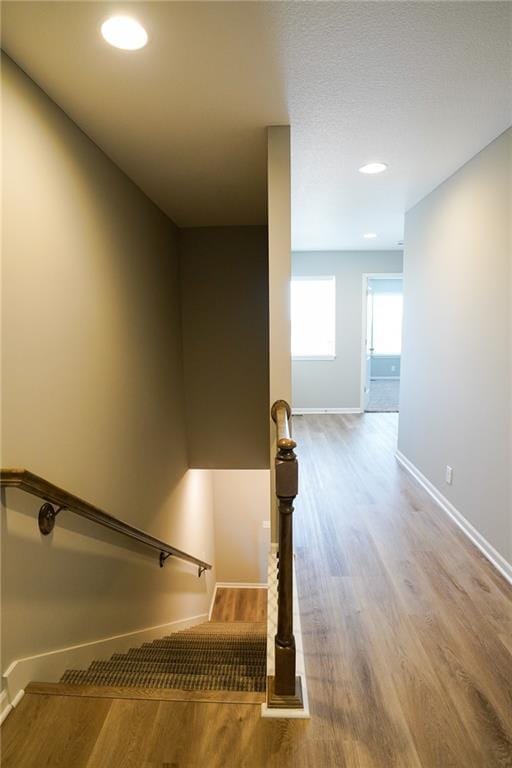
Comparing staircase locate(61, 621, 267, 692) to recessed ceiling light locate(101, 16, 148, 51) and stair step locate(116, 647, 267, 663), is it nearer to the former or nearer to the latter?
stair step locate(116, 647, 267, 663)

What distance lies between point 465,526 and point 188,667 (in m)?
1.92

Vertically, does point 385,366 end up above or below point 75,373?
below

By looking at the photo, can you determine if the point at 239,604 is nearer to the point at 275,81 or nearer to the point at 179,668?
the point at 179,668

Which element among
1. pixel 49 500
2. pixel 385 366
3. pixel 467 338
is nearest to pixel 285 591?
pixel 49 500

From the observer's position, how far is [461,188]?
294 cm

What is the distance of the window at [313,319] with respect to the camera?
6.52 metres

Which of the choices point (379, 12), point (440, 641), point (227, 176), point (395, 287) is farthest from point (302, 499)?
point (395, 287)

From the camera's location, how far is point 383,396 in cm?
816

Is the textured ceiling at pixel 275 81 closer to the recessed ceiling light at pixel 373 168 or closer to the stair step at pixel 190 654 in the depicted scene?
the recessed ceiling light at pixel 373 168

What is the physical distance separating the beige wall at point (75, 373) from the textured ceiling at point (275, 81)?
0.23 m

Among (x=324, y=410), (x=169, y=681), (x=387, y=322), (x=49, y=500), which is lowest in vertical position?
(x=169, y=681)

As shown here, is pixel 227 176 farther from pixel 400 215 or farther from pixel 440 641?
pixel 440 641

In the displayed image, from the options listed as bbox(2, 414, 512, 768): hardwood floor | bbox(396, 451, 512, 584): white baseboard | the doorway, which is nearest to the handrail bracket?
bbox(2, 414, 512, 768): hardwood floor

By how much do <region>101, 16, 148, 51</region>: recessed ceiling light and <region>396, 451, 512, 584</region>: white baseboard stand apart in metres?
2.91
